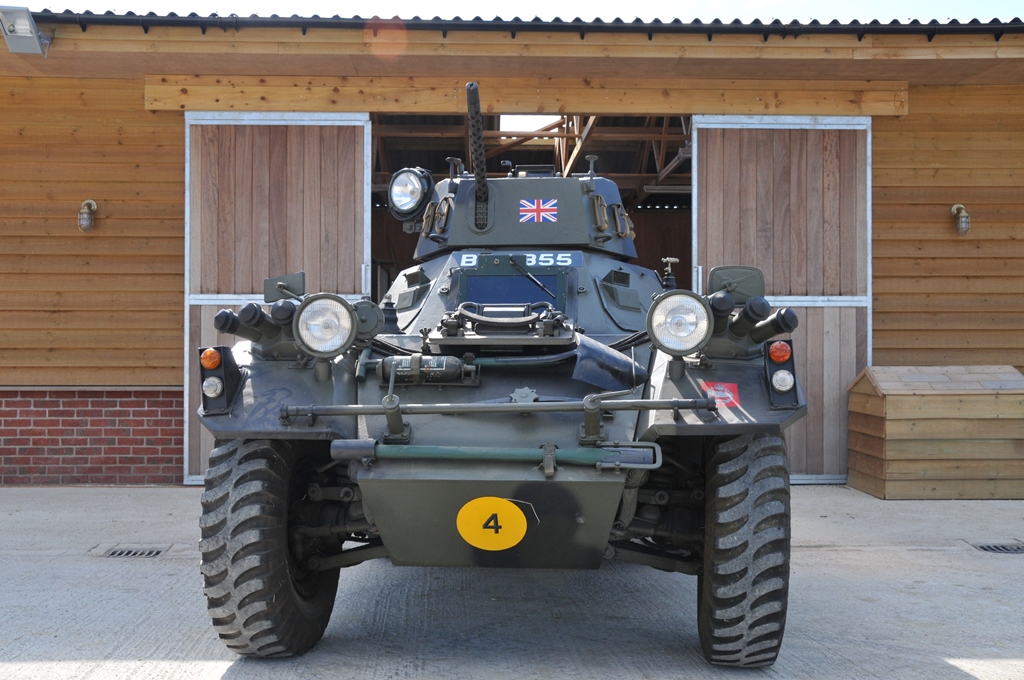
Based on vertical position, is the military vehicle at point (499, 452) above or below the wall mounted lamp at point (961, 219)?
below

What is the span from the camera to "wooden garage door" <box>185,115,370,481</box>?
10.2m

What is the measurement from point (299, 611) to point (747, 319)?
95.7 inches

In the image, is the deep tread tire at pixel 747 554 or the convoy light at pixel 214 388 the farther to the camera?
the convoy light at pixel 214 388

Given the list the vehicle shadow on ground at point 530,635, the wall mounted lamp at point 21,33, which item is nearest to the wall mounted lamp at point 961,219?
the vehicle shadow on ground at point 530,635

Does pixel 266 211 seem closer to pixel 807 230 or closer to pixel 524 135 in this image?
pixel 524 135

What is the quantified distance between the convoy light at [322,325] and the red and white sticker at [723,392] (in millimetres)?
1571

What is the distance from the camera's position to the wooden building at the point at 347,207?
10141mm

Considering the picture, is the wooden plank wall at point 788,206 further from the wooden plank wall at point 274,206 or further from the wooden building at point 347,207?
the wooden plank wall at point 274,206

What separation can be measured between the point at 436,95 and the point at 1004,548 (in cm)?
683

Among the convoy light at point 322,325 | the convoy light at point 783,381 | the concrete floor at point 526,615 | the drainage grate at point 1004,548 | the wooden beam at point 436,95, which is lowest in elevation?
the drainage grate at point 1004,548

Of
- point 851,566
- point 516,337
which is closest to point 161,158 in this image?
point 516,337

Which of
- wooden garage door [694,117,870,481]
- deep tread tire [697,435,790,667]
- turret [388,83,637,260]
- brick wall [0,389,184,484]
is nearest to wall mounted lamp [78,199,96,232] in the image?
brick wall [0,389,184,484]

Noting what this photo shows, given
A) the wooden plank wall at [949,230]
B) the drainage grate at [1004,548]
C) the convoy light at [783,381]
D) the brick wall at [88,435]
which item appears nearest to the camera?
the convoy light at [783,381]

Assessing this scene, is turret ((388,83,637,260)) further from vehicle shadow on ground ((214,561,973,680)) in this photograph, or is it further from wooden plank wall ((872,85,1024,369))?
wooden plank wall ((872,85,1024,369))
